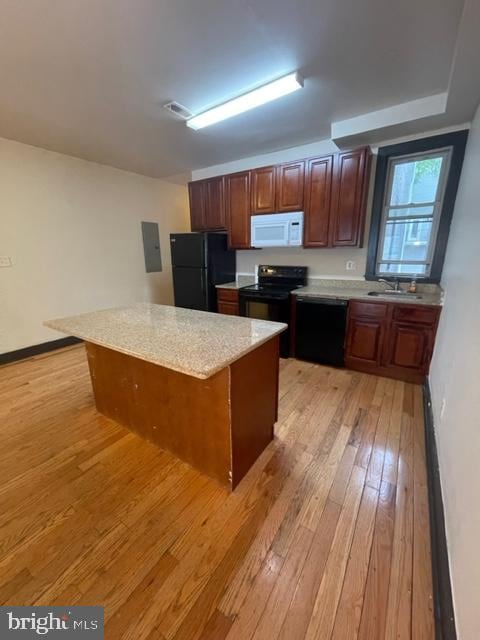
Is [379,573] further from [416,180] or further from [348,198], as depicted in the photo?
[416,180]

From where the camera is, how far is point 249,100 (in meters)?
2.23

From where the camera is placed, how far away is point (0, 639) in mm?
950

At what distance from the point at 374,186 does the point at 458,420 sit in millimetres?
2704

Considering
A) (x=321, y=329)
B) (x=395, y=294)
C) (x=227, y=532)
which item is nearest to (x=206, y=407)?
(x=227, y=532)

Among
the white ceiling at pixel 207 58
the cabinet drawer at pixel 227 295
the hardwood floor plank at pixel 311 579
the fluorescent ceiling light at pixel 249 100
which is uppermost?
the white ceiling at pixel 207 58

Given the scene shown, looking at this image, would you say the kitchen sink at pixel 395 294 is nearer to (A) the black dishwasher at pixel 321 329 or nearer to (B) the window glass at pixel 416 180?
(A) the black dishwasher at pixel 321 329

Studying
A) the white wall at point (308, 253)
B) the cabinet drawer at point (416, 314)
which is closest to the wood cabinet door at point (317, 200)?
the white wall at point (308, 253)

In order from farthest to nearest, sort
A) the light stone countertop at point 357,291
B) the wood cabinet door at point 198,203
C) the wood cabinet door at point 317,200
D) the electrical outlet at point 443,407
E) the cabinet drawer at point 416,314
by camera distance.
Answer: the wood cabinet door at point 198,203
the wood cabinet door at point 317,200
the light stone countertop at point 357,291
the cabinet drawer at point 416,314
the electrical outlet at point 443,407

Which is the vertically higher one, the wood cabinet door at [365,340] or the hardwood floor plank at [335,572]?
the wood cabinet door at [365,340]

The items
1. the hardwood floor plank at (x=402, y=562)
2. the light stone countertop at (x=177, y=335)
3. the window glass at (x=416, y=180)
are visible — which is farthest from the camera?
the window glass at (x=416, y=180)

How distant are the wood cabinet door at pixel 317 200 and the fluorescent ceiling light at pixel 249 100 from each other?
1021 mm

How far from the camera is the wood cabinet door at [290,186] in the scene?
10.3 ft

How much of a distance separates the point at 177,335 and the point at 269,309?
1.87 meters

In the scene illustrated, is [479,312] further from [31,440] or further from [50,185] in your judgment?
[50,185]
